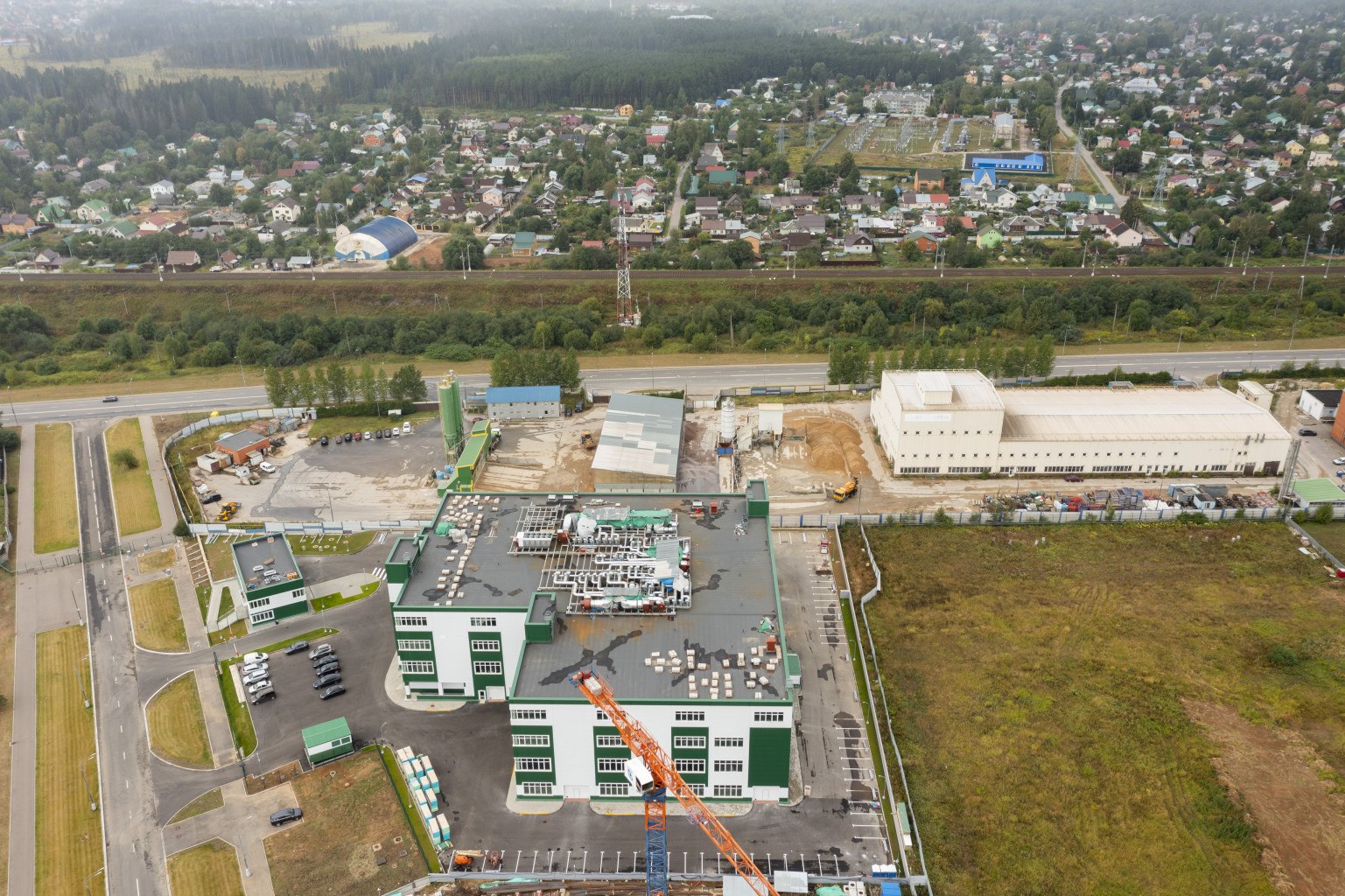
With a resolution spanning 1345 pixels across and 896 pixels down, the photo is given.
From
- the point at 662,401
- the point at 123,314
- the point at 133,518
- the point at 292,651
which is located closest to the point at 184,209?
the point at 123,314

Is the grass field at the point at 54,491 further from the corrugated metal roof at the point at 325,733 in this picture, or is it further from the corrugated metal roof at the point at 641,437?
the corrugated metal roof at the point at 641,437

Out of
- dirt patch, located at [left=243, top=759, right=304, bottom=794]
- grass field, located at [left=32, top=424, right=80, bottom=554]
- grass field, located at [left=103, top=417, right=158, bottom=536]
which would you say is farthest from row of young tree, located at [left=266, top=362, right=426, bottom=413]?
dirt patch, located at [left=243, top=759, right=304, bottom=794]

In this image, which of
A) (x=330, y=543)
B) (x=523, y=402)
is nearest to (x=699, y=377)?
(x=523, y=402)

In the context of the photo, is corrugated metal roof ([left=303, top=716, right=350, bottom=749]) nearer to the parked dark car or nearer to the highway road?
the parked dark car

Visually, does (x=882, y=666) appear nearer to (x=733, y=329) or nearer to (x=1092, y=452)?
(x=1092, y=452)

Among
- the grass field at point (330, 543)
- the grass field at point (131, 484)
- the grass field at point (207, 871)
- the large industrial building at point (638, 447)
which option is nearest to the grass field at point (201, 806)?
the grass field at point (207, 871)

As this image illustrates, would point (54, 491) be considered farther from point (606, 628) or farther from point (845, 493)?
point (845, 493)
